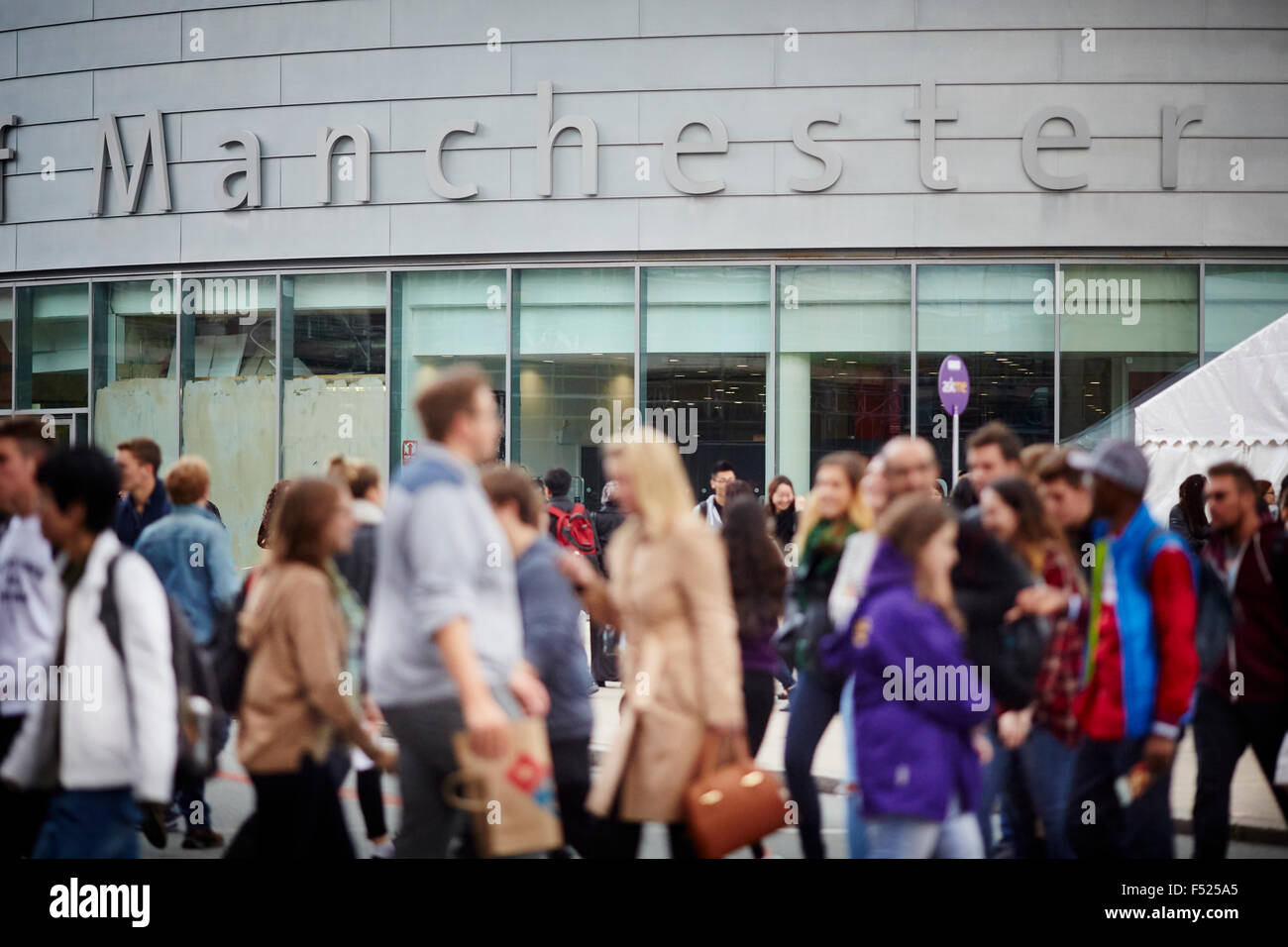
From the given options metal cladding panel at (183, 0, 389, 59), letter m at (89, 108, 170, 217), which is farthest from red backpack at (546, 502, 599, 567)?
letter m at (89, 108, 170, 217)

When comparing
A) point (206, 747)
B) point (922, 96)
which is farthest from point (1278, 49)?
point (206, 747)

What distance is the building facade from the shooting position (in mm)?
14273

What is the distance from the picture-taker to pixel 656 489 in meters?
4.12

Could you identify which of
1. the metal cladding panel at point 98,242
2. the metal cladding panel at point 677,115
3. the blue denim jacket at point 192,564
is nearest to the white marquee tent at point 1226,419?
the metal cladding panel at point 677,115

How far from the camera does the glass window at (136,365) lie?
16.2 meters

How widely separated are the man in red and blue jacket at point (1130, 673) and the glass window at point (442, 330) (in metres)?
11.8

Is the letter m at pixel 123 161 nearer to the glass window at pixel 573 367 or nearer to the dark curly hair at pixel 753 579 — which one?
the glass window at pixel 573 367

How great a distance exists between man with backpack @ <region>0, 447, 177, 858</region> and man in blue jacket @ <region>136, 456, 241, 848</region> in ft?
6.28

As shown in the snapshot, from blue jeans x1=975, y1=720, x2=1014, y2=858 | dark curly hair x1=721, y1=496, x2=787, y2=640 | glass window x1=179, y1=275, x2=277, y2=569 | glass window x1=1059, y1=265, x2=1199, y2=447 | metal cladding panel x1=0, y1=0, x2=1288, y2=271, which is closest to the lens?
blue jeans x1=975, y1=720, x2=1014, y2=858

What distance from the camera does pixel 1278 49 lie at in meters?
14.2

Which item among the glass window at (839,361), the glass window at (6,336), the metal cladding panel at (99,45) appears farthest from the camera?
the glass window at (6,336)

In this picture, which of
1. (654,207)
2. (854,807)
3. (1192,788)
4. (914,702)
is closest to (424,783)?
(854,807)

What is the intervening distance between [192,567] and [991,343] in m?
11.2

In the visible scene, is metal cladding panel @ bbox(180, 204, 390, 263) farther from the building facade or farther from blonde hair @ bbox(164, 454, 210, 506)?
blonde hair @ bbox(164, 454, 210, 506)
